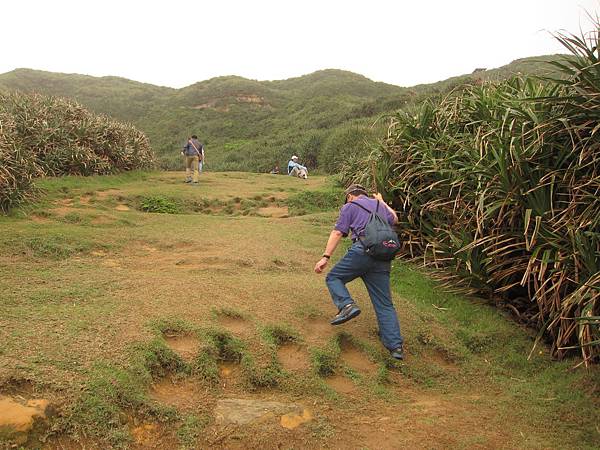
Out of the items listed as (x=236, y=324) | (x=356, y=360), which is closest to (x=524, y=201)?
(x=356, y=360)

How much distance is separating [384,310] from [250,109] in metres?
40.0

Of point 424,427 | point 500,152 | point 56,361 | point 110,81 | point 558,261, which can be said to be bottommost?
point 424,427

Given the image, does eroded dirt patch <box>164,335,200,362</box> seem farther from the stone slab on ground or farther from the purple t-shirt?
the purple t-shirt

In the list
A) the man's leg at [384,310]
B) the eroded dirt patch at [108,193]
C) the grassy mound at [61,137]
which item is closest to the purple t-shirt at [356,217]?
the man's leg at [384,310]

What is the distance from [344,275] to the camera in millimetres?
4781

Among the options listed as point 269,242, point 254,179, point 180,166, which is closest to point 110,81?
point 180,166

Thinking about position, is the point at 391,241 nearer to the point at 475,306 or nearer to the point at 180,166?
the point at 475,306

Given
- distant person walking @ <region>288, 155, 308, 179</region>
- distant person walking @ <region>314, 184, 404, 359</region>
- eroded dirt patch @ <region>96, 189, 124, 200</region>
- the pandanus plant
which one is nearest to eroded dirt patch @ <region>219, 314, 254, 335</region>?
distant person walking @ <region>314, 184, 404, 359</region>

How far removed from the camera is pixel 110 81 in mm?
58531

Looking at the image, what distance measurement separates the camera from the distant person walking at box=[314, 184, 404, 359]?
4656mm

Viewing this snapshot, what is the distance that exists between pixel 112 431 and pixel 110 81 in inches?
2387

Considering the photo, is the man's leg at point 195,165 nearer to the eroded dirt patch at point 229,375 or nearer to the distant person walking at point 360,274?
the distant person walking at point 360,274

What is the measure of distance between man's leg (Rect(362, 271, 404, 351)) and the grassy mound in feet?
22.6

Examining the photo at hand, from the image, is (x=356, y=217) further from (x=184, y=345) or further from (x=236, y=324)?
(x=184, y=345)
